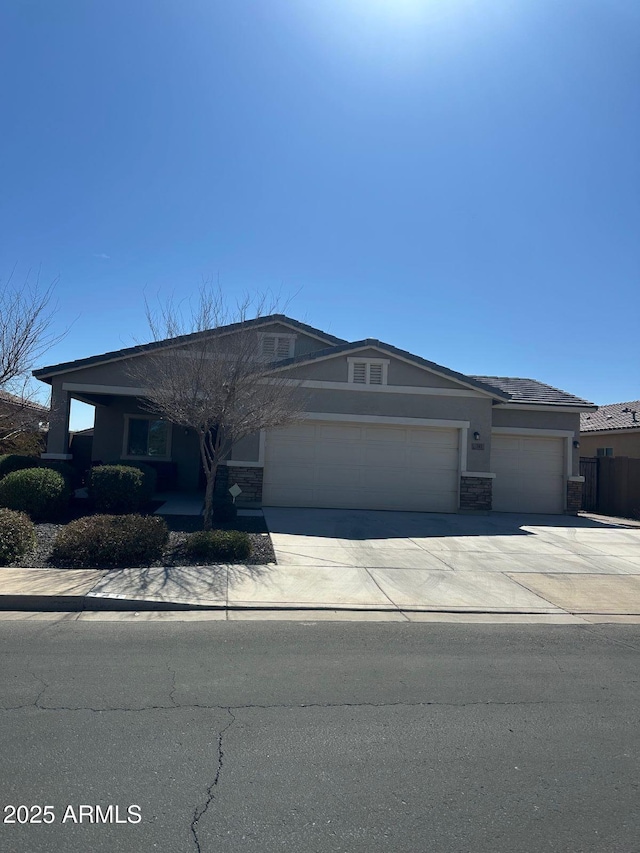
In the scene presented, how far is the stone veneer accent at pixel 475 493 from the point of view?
1731 centimetres

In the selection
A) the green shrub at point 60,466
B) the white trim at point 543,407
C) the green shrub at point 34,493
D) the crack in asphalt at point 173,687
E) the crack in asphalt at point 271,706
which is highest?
the white trim at point 543,407

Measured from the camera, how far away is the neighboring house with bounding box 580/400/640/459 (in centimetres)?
2450

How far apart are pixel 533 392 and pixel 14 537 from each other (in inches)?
621

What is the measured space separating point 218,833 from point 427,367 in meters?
14.9

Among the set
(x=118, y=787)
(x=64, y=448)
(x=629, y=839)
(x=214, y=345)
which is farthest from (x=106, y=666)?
(x=64, y=448)

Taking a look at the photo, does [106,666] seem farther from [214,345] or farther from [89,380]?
[89,380]

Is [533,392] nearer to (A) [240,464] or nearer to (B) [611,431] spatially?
(B) [611,431]

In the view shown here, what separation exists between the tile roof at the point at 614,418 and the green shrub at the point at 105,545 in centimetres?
2057

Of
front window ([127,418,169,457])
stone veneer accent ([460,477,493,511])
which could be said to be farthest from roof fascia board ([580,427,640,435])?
front window ([127,418,169,457])

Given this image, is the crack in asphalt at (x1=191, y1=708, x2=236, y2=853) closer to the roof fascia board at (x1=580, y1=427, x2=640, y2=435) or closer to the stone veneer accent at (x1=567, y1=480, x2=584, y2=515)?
the stone veneer accent at (x1=567, y1=480, x2=584, y2=515)

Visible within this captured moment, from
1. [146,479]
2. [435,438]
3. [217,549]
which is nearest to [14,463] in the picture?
[146,479]

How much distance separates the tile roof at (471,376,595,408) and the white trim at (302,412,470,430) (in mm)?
1947

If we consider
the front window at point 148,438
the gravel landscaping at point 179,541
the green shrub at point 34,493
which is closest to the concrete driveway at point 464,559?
the gravel landscaping at point 179,541

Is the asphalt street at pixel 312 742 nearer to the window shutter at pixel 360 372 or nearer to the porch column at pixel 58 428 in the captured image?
the porch column at pixel 58 428
